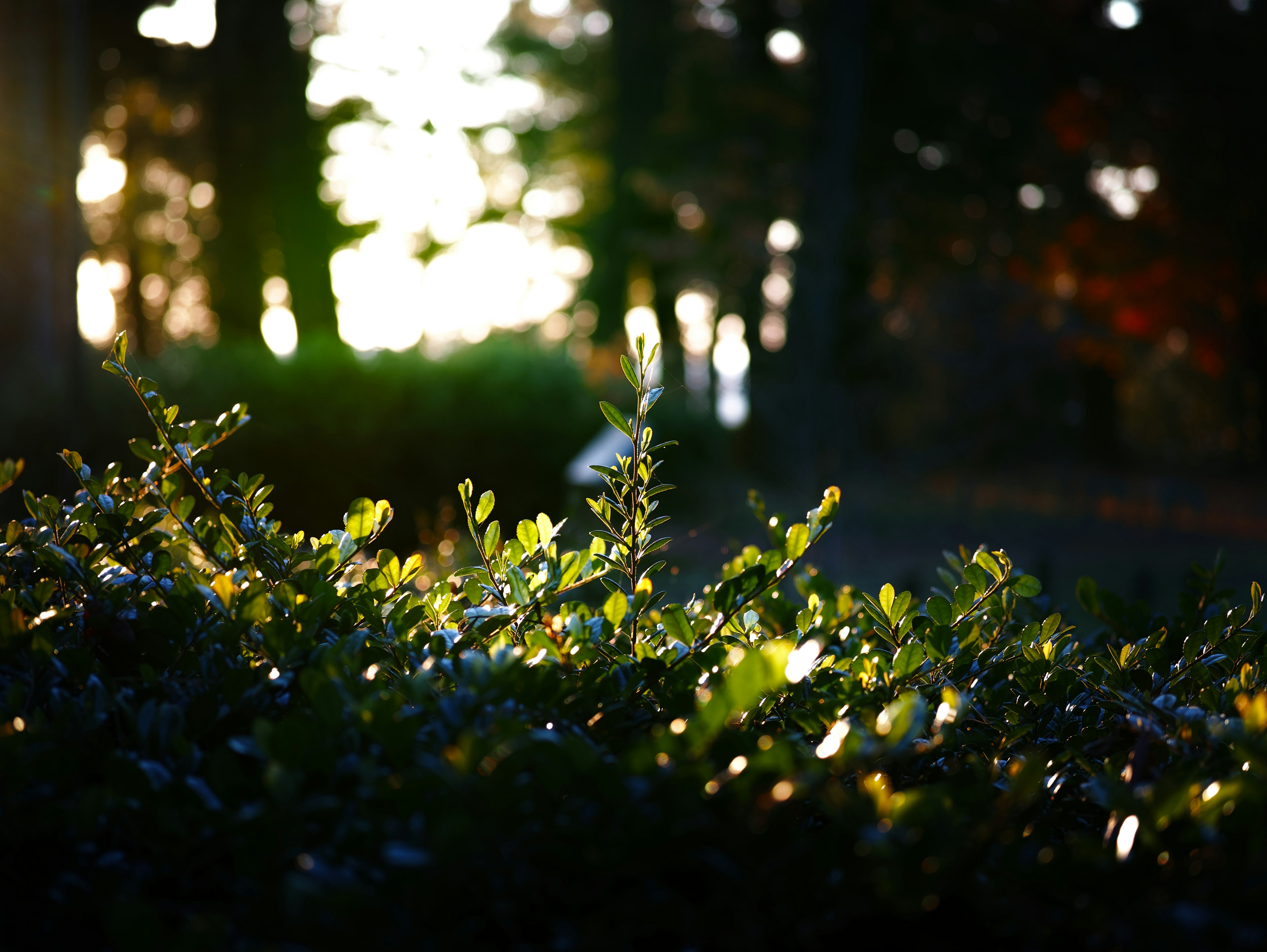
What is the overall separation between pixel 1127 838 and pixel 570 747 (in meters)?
0.64

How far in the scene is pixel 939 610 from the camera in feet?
5.28

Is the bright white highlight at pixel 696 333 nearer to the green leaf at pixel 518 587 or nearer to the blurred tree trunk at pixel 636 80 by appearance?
the blurred tree trunk at pixel 636 80

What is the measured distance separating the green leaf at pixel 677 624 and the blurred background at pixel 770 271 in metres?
1.08

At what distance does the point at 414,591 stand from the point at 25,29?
9317mm

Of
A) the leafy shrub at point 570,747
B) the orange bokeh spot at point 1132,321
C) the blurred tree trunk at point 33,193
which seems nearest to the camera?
the leafy shrub at point 570,747

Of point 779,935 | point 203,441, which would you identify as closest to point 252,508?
point 203,441

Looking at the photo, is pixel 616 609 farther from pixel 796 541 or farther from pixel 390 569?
pixel 390 569

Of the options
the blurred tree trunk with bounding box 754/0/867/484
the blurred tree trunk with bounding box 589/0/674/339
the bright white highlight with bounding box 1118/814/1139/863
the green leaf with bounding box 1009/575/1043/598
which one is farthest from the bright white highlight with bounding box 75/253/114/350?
the blurred tree trunk with bounding box 589/0/674/339

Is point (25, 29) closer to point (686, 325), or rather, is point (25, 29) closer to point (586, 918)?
point (586, 918)

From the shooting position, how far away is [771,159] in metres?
15.2

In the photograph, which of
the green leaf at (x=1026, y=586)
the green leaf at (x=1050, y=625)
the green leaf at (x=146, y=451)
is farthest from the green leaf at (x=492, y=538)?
the green leaf at (x=1050, y=625)

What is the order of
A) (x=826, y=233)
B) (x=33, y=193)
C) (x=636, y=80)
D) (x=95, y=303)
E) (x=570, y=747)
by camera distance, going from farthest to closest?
(x=636, y=80) → (x=95, y=303) → (x=826, y=233) → (x=33, y=193) → (x=570, y=747)

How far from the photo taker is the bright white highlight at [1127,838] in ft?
3.50

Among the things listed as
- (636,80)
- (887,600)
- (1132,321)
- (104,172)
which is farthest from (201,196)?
(887,600)
